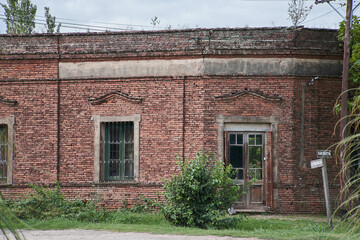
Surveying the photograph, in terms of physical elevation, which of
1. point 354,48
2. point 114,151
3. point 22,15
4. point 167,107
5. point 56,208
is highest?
point 22,15

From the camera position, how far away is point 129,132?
14500 mm

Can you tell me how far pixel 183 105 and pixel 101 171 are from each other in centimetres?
322

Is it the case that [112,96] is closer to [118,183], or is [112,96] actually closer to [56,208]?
[118,183]

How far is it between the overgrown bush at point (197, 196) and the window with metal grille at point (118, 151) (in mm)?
3242

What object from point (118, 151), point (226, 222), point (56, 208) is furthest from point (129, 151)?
point (226, 222)

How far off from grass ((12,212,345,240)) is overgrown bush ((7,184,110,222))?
544 millimetres

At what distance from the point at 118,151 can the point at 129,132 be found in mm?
671

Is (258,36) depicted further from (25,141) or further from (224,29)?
(25,141)

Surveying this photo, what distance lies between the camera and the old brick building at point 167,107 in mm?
13812

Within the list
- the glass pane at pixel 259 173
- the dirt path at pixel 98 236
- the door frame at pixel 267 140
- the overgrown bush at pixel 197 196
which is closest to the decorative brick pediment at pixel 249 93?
the door frame at pixel 267 140

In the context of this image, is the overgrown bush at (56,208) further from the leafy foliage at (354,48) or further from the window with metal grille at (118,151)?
the leafy foliage at (354,48)

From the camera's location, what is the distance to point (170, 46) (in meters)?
14.1

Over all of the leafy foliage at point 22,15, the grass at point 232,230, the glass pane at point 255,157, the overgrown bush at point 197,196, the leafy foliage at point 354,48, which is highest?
the leafy foliage at point 22,15

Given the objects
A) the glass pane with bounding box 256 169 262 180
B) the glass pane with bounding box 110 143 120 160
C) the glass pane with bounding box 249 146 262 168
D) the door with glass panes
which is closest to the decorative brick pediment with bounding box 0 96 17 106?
the glass pane with bounding box 110 143 120 160
